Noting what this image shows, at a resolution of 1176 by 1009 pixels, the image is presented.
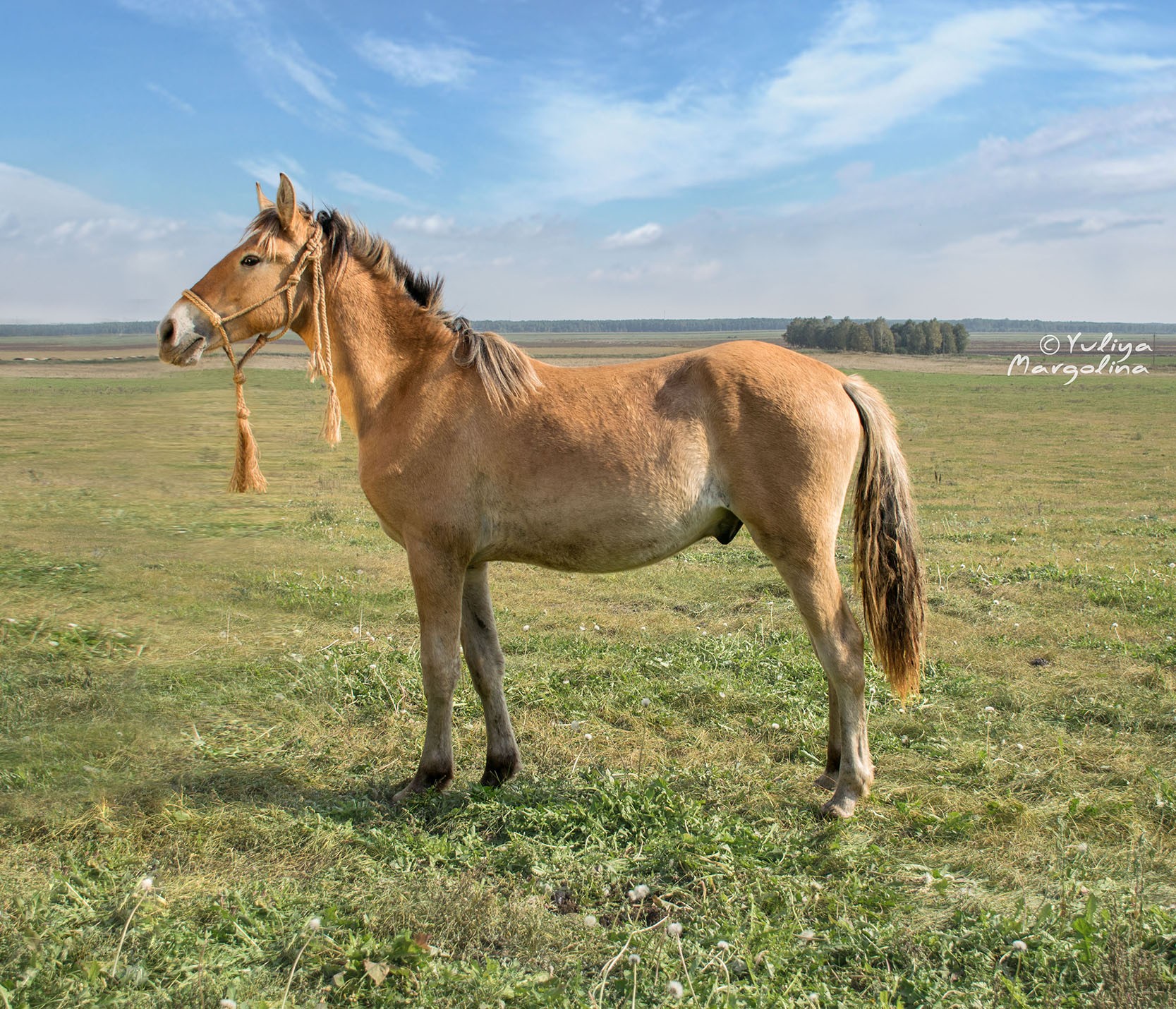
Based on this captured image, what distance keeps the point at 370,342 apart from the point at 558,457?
133cm

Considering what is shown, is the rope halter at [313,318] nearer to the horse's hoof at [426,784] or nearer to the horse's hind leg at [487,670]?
the horse's hind leg at [487,670]

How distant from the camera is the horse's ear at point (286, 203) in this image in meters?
4.11

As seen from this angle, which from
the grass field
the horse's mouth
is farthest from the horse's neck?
the grass field

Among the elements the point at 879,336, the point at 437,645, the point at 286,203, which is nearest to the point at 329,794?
the point at 437,645

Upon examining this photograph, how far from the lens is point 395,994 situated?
2.71 meters

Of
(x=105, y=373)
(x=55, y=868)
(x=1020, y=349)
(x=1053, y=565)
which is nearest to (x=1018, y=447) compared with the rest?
(x=1053, y=565)

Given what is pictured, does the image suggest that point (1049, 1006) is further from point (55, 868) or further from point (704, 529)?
point (55, 868)

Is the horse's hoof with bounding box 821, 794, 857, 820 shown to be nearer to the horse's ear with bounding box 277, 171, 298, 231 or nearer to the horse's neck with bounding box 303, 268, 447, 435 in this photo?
the horse's neck with bounding box 303, 268, 447, 435

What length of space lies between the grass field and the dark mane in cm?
221

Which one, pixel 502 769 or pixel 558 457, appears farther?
pixel 502 769

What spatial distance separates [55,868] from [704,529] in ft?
11.2

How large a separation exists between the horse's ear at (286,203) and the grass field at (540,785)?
2.70 meters

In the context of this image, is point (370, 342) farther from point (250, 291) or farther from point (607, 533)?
point (607, 533)

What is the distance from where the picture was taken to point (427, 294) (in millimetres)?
4574
